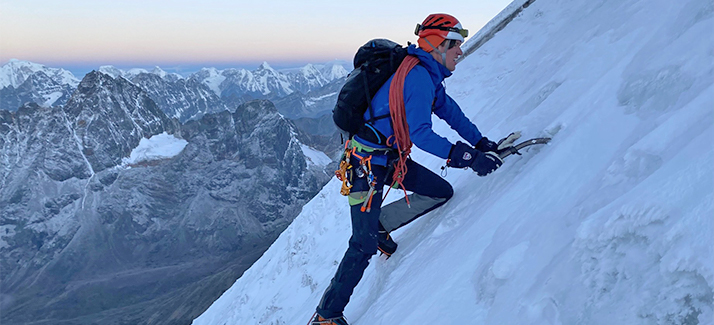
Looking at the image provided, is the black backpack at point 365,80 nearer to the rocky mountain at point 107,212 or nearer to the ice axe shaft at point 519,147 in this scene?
the ice axe shaft at point 519,147

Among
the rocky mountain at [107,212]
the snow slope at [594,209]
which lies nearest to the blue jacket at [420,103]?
the snow slope at [594,209]

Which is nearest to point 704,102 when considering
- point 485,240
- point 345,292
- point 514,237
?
point 514,237

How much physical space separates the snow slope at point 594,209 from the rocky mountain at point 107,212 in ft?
456

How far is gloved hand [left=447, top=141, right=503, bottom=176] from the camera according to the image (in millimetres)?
4387

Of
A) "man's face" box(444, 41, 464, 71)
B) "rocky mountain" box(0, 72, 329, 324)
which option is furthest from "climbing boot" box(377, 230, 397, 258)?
"rocky mountain" box(0, 72, 329, 324)

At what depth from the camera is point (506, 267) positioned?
330 centimetres

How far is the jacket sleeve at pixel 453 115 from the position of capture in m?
5.02

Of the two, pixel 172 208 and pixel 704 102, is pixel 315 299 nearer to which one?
pixel 704 102

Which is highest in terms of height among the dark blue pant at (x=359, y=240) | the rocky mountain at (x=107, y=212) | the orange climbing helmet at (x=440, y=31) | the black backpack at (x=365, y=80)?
the orange climbing helmet at (x=440, y=31)

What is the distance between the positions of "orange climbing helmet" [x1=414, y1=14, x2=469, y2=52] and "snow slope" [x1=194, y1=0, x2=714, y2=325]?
5.39ft

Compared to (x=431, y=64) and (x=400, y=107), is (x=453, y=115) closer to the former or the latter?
(x=431, y=64)

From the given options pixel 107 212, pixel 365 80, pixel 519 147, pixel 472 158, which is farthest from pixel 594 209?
pixel 107 212

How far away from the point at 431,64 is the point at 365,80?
0.77 metres

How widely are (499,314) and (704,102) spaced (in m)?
2.19
